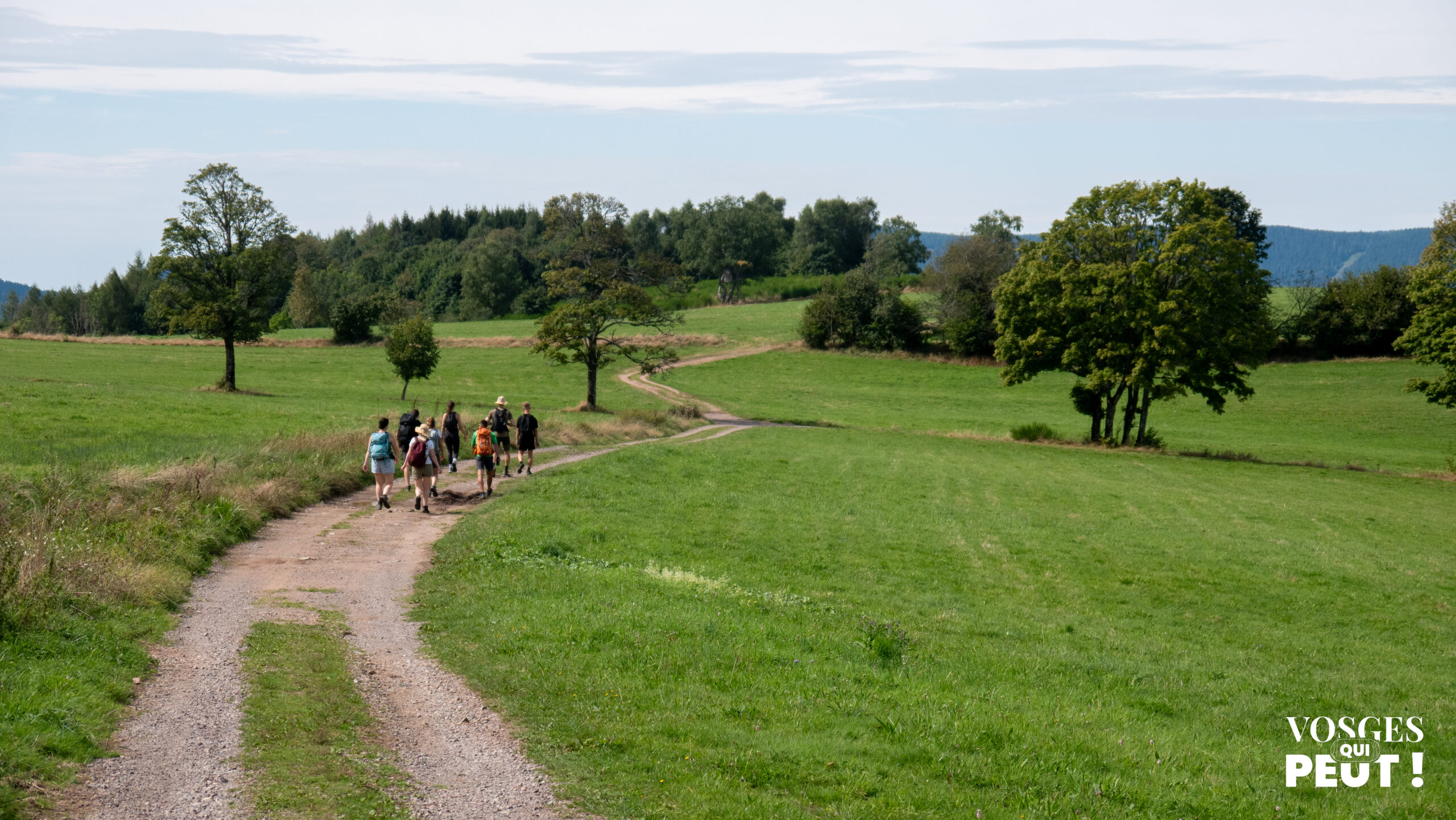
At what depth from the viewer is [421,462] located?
22422mm

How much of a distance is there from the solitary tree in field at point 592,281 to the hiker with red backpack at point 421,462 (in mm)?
34624

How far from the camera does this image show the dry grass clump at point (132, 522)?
11.7 metres

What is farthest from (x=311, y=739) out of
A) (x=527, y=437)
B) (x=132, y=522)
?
(x=527, y=437)

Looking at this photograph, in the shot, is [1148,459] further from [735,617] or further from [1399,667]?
[735,617]

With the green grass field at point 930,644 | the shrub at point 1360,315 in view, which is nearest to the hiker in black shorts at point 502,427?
the green grass field at point 930,644

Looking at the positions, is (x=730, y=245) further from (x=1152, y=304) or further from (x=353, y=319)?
(x=1152, y=304)

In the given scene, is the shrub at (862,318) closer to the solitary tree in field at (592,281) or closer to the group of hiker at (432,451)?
the solitary tree in field at (592,281)

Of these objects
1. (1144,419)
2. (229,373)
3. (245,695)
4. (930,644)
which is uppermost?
(229,373)

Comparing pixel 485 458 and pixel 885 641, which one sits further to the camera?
pixel 485 458

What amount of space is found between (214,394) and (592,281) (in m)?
23.9

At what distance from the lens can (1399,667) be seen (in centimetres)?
1482

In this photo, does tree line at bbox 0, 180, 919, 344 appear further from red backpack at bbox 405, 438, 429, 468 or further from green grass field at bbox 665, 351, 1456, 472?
red backpack at bbox 405, 438, 429, 468

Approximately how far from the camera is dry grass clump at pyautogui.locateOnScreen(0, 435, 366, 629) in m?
11.7

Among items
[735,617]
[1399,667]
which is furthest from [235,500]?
[1399,667]
